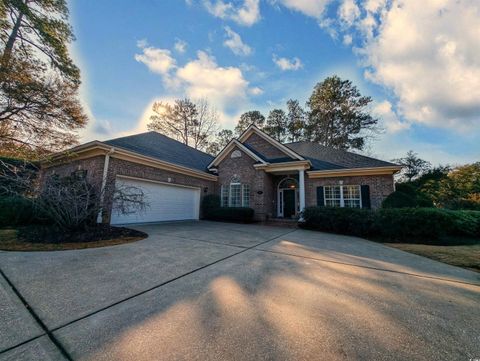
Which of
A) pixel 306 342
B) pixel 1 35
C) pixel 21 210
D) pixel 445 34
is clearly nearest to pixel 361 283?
pixel 306 342

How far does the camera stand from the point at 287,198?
13492mm

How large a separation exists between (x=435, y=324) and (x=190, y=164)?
12423mm

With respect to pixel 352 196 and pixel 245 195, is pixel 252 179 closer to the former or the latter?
pixel 245 195

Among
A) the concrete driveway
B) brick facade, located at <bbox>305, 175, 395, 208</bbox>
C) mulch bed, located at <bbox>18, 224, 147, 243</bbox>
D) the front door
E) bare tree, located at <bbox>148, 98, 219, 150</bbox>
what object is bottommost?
the concrete driveway

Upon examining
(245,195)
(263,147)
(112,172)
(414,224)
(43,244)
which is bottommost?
(43,244)

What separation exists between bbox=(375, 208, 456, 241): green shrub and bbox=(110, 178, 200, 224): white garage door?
9.49m

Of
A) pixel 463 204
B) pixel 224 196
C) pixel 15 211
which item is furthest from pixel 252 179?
pixel 463 204

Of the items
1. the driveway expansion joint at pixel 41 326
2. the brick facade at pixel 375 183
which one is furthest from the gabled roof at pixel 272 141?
the driveway expansion joint at pixel 41 326

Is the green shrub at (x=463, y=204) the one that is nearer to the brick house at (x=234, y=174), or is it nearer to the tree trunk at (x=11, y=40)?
the brick house at (x=234, y=174)

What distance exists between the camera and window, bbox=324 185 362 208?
11.1m

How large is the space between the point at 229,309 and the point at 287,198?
11709mm

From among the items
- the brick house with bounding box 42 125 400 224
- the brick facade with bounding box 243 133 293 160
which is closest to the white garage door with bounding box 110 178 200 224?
the brick house with bounding box 42 125 400 224

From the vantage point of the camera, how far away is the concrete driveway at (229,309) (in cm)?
166

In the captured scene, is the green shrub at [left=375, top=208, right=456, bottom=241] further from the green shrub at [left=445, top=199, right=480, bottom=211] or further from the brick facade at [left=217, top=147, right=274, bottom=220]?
the green shrub at [left=445, top=199, right=480, bottom=211]
